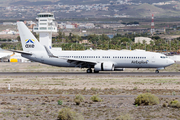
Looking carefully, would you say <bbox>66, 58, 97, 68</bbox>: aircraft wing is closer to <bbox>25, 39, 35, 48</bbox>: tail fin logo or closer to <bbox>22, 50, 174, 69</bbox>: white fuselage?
<bbox>22, 50, 174, 69</bbox>: white fuselage

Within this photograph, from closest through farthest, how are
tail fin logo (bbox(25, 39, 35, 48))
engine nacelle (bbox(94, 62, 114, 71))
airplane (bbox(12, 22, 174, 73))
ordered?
engine nacelle (bbox(94, 62, 114, 71)) → airplane (bbox(12, 22, 174, 73)) → tail fin logo (bbox(25, 39, 35, 48))

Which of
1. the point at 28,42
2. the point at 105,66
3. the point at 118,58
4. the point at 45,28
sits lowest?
the point at 105,66

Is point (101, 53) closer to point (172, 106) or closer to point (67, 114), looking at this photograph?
point (172, 106)

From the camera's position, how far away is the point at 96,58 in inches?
2111

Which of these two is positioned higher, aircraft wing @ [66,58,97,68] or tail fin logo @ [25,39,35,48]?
tail fin logo @ [25,39,35,48]

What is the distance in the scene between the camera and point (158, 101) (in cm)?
2377

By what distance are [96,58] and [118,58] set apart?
3.79 meters

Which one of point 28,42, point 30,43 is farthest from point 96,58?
point 28,42

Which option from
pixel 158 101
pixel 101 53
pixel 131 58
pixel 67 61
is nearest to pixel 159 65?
pixel 131 58

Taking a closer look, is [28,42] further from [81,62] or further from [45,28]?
[45,28]

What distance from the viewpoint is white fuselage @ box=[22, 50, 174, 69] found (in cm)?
5162

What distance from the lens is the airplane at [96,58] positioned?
51.6 m

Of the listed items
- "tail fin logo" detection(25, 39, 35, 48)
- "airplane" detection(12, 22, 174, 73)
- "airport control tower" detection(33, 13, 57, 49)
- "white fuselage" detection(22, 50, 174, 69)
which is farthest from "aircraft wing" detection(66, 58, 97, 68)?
"airport control tower" detection(33, 13, 57, 49)

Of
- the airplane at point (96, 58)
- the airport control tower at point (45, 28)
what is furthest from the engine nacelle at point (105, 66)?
the airport control tower at point (45, 28)
